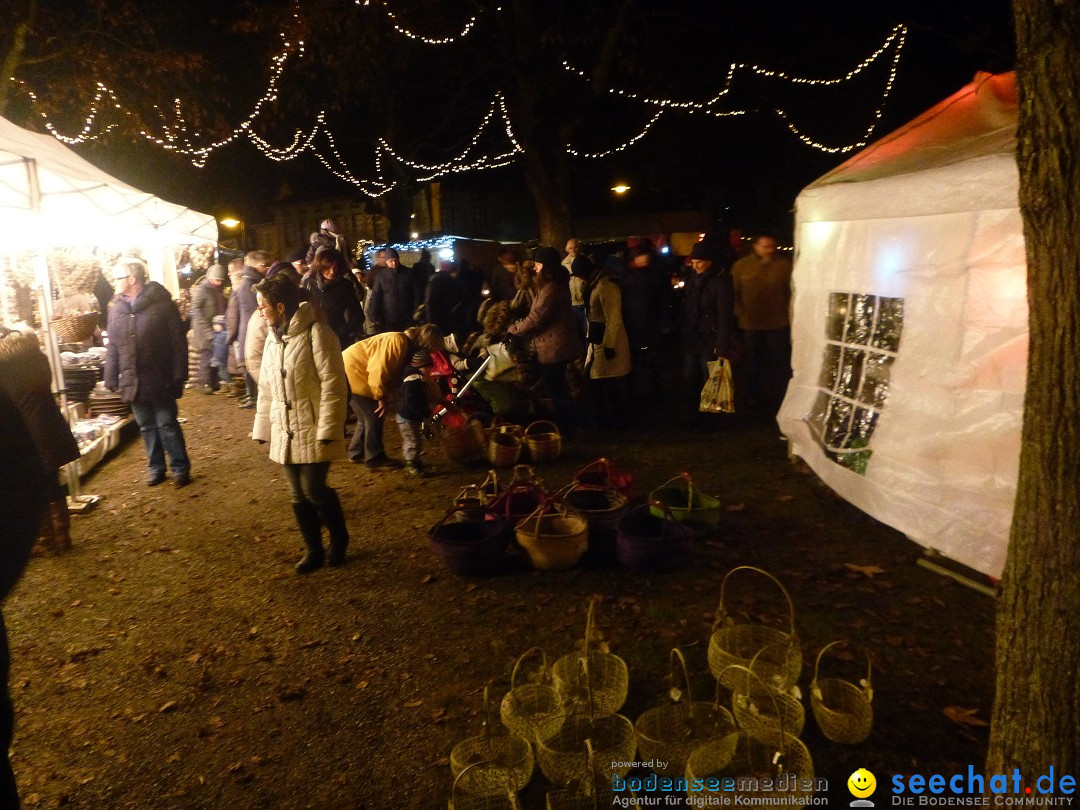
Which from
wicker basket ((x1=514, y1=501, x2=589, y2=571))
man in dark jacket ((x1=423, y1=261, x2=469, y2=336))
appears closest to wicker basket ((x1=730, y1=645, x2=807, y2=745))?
wicker basket ((x1=514, y1=501, x2=589, y2=571))

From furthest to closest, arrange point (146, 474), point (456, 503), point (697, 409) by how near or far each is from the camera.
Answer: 1. point (697, 409)
2. point (146, 474)
3. point (456, 503)

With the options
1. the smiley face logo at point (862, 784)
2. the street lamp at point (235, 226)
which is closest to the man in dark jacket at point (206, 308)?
the smiley face logo at point (862, 784)

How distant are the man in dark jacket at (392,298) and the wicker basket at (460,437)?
9.98ft

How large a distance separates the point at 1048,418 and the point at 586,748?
216cm

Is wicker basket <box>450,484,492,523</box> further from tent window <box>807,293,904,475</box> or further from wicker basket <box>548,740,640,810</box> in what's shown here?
tent window <box>807,293,904,475</box>

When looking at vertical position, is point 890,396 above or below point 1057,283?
below

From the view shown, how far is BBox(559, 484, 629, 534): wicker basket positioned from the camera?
5.18 meters

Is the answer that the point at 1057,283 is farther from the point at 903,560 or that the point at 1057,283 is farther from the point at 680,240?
the point at 680,240

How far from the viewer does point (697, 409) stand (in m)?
8.67

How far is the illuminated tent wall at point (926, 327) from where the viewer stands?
181 inches

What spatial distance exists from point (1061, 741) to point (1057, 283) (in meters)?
1.38

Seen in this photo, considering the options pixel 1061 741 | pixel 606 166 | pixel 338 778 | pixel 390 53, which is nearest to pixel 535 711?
pixel 338 778

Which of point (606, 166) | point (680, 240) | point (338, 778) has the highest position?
point (606, 166)

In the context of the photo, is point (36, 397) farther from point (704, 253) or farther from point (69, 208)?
point (704, 253)
